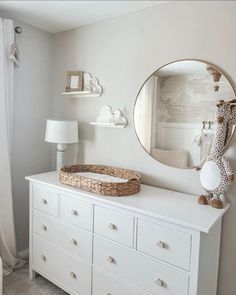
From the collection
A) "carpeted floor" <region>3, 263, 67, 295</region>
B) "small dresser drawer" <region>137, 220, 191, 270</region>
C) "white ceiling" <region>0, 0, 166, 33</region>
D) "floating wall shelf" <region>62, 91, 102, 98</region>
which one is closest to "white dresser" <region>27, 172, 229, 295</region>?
"small dresser drawer" <region>137, 220, 191, 270</region>

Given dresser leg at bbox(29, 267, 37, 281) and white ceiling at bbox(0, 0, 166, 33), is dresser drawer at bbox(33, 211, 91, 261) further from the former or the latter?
white ceiling at bbox(0, 0, 166, 33)

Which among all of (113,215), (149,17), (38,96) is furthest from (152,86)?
(38,96)

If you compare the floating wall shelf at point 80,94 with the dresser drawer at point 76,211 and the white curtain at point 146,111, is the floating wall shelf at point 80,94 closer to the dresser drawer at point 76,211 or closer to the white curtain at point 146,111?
the white curtain at point 146,111

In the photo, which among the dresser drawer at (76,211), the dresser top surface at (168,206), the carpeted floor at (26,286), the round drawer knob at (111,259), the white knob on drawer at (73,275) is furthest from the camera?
the carpeted floor at (26,286)

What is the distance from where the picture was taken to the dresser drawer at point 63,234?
1909mm

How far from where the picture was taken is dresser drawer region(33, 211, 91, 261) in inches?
75.2

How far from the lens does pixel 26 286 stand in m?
2.24

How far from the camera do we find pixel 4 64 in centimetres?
229

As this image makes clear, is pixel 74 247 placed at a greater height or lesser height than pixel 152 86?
lesser

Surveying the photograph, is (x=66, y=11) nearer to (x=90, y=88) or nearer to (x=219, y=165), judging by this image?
(x=90, y=88)

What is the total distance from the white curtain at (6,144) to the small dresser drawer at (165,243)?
1402 mm

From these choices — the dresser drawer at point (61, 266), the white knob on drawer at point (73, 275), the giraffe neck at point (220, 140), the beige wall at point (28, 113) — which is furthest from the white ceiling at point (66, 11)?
the white knob on drawer at point (73, 275)

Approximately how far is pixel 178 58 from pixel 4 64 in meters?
1.52

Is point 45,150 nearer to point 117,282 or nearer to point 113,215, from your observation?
point 113,215
